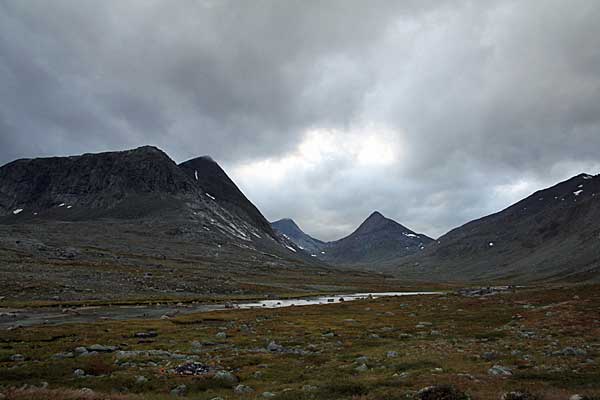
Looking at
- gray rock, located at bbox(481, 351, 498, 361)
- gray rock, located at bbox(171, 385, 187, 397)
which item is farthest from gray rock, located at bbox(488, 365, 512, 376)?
gray rock, located at bbox(171, 385, 187, 397)

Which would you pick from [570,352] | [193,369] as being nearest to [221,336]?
[193,369]

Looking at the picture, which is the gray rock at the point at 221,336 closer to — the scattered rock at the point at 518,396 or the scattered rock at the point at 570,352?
the scattered rock at the point at 570,352

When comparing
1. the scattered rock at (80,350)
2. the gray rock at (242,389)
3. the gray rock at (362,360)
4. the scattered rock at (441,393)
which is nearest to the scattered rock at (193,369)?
the gray rock at (242,389)

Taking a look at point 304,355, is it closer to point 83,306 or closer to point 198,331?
point 198,331

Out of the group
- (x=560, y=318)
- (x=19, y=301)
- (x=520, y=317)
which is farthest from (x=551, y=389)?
(x=19, y=301)

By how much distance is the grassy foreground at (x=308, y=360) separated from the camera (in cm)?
1917

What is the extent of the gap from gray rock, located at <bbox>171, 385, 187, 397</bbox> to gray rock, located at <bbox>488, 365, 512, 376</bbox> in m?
16.0

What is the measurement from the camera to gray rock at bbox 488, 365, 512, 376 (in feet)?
70.1

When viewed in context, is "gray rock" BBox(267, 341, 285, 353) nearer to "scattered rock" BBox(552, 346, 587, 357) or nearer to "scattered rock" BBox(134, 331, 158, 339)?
"scattered rock" BBox(134, 331, 158, 339)

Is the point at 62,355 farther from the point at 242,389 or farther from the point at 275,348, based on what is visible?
the point at 242,389

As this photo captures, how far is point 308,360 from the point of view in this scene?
94.6 feet

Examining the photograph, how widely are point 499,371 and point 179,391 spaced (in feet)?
55.4

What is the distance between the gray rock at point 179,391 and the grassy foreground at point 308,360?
52mm

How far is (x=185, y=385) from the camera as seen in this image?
822 inches
